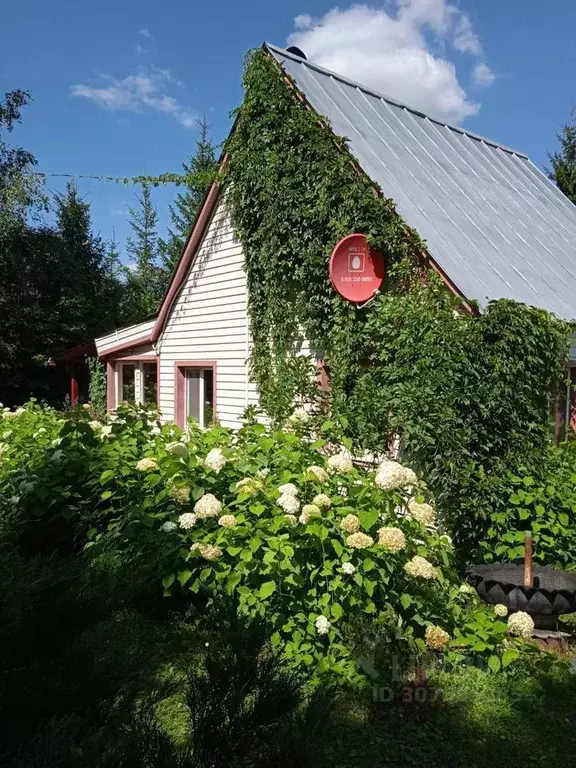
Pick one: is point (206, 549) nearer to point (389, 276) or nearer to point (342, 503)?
point (342, 503)

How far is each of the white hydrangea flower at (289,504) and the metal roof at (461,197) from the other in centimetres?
365

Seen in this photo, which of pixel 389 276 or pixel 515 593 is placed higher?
pixel 389 276

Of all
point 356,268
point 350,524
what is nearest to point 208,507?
point 350,524

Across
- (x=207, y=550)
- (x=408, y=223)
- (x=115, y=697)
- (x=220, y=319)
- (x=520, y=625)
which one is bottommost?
(x=520, y=625)

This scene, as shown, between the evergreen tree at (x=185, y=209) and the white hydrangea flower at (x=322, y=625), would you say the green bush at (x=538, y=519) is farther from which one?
the evergreen tree at (x=185, y=209)

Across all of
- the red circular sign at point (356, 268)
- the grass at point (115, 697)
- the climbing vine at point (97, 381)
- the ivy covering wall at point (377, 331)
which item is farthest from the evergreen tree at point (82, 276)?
the grass at point (115, 697)

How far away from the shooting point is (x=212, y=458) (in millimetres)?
4359

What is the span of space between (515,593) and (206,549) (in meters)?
2.40

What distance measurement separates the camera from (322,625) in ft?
11.1

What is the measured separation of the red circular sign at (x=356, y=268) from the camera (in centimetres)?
731

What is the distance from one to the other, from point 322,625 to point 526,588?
6.30 ft

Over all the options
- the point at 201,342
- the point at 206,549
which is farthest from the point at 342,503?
the point at 201,342

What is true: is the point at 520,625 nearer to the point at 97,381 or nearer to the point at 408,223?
the point at 408,223

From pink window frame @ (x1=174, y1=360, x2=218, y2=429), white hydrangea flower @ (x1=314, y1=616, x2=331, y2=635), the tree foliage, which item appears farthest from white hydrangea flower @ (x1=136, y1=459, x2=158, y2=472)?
the tree foliage
